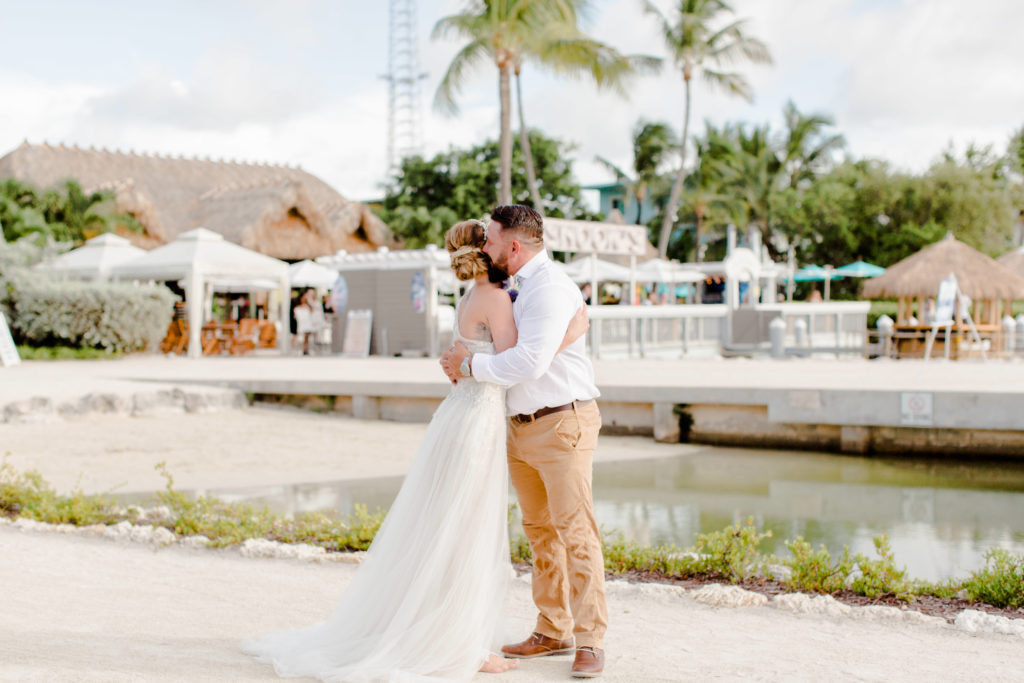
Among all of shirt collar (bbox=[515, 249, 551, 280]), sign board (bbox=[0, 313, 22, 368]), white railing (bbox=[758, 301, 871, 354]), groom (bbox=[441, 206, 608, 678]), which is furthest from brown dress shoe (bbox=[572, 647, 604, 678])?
white railing (bbox=[758, 301, 871, 354])

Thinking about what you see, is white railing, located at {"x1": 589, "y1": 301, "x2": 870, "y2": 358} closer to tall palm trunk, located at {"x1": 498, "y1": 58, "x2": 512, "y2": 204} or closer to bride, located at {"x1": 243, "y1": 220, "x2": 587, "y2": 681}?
tall palm trunk, located at {"x1": 498, "y1": 58, "x2": 512, "y2": 204}

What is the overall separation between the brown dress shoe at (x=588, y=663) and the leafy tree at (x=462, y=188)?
33306 millimetres

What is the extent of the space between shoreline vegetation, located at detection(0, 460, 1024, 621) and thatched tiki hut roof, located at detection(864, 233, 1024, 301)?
54.7ft

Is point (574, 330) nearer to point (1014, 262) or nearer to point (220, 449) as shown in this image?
point (220, 449)

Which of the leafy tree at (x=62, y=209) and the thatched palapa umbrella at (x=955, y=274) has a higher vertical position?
the leafy tree at (x=62, y=209)

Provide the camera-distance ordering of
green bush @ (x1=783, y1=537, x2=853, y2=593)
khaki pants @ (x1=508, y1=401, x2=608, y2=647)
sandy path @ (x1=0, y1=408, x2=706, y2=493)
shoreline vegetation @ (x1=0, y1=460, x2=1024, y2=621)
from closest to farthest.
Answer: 1. khaki pants @ (x1=508, y1=401, x2=608, y2=647)
2. shoreline vegetation @ (x1=0, y1=460, x2=1024, y2=621)
3. green bush @ (x1=783, y1=537, x2=853, y2=593)
4. sandy path @ (x1=0, y1=408, x2=706, y2=493)

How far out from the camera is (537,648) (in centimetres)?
381

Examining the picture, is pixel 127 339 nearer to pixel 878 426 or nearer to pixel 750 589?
pixel 878 426

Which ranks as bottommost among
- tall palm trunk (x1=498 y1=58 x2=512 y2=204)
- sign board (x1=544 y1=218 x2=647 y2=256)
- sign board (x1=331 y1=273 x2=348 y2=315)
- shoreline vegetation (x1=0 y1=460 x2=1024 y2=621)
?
shoreline vegetation (x1=0 y1=460 x2=1024 y2=621)

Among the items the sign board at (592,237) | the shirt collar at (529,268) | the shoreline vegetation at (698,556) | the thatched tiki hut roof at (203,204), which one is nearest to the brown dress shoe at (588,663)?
the shirt collar at (529,268)

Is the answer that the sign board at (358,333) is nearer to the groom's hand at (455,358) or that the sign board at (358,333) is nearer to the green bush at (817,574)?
the green bush at (817,574)

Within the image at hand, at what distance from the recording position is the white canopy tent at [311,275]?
24.8 m

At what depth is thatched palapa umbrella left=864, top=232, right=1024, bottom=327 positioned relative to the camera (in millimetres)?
21266

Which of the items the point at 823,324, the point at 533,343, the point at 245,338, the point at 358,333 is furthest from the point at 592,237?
the point at 533,343
